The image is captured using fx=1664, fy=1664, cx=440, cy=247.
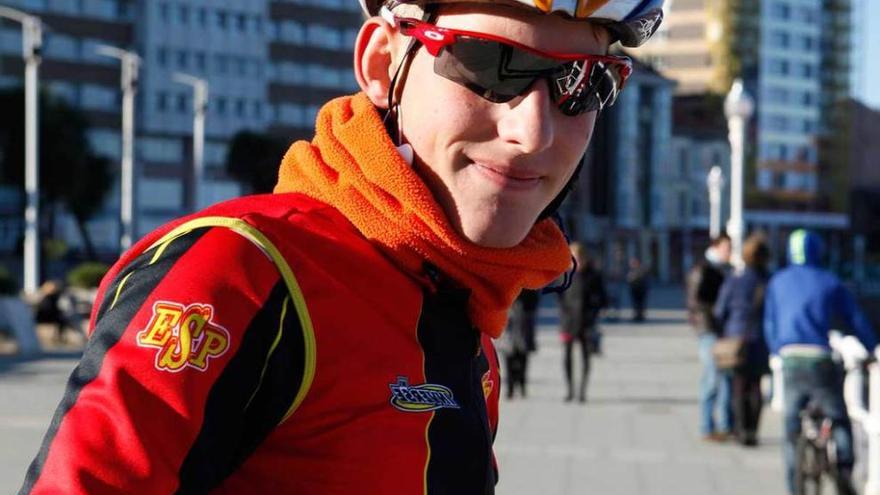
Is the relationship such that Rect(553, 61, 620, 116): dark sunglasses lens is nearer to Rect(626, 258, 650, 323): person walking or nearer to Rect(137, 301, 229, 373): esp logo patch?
Rect(137, 301, 229, 373): esp logo patch

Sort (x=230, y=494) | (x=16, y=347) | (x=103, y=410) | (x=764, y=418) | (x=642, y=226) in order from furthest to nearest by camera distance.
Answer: (x=642, y=226), (x=16, y=347), (x=764, y=418), (x=230, y=494), (x=103, y=410)

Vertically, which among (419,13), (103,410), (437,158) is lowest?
(103,410)

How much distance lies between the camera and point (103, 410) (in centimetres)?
165

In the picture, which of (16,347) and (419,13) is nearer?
(419,13)

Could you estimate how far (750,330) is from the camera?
14.3 metres

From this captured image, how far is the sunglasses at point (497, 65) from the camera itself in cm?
207

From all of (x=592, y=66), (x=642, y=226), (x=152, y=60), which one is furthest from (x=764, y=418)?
(x=642, y=226)

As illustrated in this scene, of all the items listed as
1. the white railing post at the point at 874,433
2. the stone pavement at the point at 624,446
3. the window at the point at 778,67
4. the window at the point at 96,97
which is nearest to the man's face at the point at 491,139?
the stone pavement at the point at 624,446

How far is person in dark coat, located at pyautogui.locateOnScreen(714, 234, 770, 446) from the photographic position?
14.2m

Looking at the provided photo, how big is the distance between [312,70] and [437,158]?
97.6 meters

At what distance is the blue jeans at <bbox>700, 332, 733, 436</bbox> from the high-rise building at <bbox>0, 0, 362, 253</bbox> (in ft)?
221

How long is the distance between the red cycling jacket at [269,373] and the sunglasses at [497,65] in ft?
0.80

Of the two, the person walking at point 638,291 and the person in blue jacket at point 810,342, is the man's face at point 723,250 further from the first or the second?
the person walking at point 638,291

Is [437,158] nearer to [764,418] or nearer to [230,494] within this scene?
[230,494]
